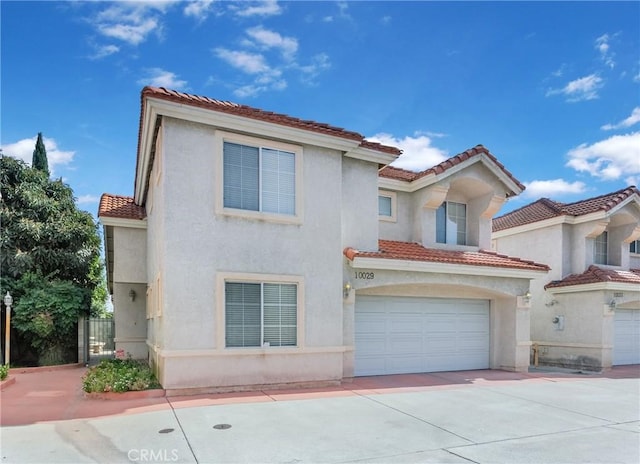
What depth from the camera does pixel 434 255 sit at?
14172 mm

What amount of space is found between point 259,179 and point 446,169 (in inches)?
269

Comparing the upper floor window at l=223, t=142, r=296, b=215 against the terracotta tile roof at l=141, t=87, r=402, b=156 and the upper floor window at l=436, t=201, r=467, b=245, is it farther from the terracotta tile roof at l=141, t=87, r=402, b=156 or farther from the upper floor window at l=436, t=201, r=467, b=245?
the upper floor window at l=436, t=201, r=467, b=245

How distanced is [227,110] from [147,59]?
12.2 feet

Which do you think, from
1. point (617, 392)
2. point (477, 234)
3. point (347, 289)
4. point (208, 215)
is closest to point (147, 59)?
point (208, 215)

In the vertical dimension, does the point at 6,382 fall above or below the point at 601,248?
below

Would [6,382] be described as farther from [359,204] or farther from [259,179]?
[359,204]

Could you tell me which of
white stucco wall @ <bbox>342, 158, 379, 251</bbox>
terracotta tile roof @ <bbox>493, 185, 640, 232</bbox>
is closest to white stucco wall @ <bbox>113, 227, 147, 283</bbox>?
white stucco wall @ <bbox>342, 158, 379, 251</bbox>

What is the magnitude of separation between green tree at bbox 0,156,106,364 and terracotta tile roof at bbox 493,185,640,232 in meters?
18.6

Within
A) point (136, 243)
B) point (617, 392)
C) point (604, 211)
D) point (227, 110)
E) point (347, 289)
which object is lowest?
point (617, 392)

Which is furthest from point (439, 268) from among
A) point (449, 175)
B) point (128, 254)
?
point (128, 254)

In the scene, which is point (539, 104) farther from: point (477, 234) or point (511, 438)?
point (511, 438)

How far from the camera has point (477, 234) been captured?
1658 cm

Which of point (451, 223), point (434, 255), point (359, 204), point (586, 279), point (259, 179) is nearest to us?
point (259, 179)

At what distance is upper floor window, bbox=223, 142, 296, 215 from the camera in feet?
35.7
